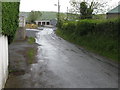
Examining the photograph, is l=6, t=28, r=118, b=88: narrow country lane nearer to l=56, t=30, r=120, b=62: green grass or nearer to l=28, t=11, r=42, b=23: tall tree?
l=56, t=30, r=120, b=62: green grass

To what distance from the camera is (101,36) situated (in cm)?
2072

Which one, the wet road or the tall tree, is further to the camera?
the tall tree

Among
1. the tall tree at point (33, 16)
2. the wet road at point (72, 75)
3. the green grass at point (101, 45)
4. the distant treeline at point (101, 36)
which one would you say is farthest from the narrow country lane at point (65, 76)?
the tall tree at point (33, 16)

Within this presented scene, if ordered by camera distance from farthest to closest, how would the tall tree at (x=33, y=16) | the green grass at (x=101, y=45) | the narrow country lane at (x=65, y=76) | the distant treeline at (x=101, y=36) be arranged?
the tall tree at (x=33, y=16) < the distant treeline at (x=101, y=36) < the green grass at (x=101, y=45) < the narrow country lane at (x=65, y=76)

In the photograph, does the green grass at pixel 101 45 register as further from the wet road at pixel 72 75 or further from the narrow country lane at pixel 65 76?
the narrow country lane at pixel 65 76

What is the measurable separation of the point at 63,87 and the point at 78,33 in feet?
62.8

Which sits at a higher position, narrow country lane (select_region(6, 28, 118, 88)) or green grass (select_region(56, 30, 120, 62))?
green grass (select_region(56, 30, 120, 62))

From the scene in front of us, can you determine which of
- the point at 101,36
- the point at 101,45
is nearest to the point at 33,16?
the point at 101,36

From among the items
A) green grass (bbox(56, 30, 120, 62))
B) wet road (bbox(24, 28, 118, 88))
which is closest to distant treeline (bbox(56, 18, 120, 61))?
green grass (bbox(56, 30, 120, 62))

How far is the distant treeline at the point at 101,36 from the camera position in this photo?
17281mm

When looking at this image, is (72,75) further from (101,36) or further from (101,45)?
(101,36)

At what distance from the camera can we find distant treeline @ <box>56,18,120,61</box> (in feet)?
56.7

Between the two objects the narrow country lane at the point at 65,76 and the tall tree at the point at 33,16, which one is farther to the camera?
the tall tree at the point at 33,16

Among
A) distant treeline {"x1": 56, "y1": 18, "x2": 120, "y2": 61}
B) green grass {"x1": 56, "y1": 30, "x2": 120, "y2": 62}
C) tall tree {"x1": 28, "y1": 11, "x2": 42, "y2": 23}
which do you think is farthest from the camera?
tall tree {"x1": 28, "y1": 11, "x2": 42, "y2": 23}
